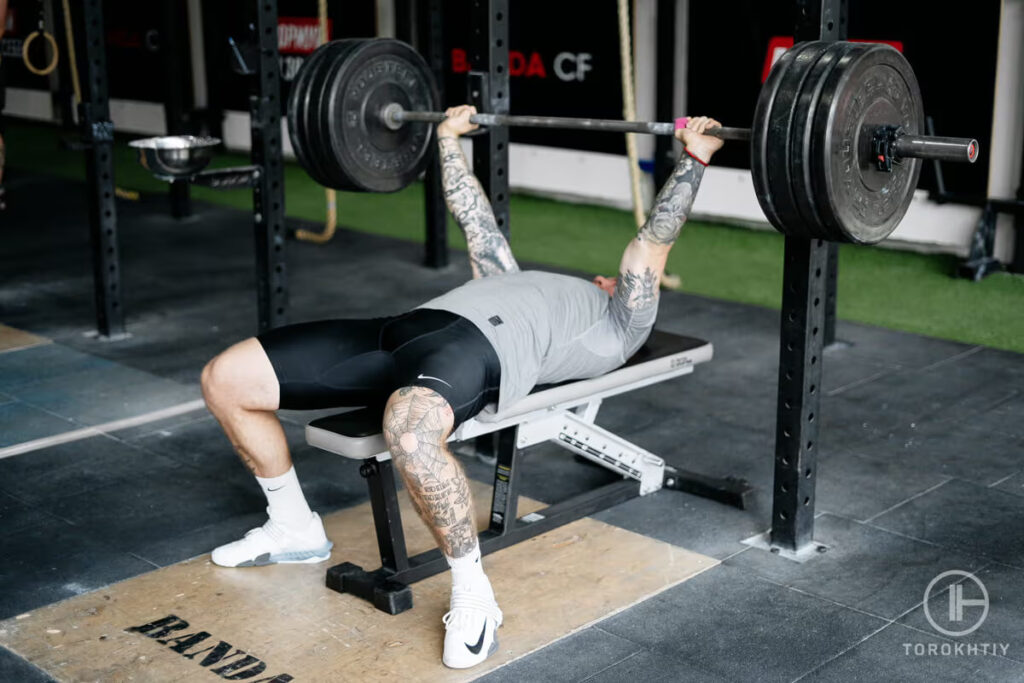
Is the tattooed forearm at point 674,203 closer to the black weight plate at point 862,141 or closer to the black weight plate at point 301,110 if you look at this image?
the black weight plate at point 862,141

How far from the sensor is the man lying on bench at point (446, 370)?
91.1 inches

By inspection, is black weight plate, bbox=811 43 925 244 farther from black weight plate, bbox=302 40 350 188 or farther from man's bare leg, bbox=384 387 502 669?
black weight plate, bbox=302 40 350 188

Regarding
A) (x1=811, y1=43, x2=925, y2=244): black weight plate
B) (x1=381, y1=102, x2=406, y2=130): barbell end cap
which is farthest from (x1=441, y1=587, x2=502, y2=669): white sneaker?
(x1=381, y1=102, x2=406, y2=130): barbell end cap

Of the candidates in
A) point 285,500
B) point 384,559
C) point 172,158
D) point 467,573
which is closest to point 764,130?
point 467,573

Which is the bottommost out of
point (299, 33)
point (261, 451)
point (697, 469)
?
point (697, 469)

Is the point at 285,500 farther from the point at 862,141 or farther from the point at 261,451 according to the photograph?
the point at 862,141

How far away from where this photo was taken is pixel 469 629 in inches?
90.3

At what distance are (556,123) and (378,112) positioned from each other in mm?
772

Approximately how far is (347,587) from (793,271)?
116cm

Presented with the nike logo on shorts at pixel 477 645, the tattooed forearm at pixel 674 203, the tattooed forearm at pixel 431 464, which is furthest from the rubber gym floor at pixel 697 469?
the tattooed forearm at pixel 674 203

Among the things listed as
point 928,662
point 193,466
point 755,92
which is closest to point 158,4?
point 755,92

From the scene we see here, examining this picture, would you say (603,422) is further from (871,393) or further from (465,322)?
(465,322)

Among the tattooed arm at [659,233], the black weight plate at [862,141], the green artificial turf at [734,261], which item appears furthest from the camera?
the green artificial turf at [734,261]

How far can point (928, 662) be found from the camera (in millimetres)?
2260
